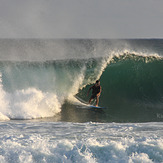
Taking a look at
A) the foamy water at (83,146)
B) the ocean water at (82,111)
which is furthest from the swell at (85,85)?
the foamy water at (83,146)

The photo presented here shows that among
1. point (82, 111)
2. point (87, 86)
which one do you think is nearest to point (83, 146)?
point (82, 111)

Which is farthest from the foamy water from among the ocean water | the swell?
the swell

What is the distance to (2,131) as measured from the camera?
6871 millimetres

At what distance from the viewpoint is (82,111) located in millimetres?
10445

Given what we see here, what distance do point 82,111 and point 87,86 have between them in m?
2.78

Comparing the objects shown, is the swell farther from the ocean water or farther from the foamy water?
the foamy water

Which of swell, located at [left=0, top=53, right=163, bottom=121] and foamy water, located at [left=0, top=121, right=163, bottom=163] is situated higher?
swell, located at [left=0, top=53, right=163, bottom=121]

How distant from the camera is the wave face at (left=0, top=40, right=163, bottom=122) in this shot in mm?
10078

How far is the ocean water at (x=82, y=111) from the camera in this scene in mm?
5289

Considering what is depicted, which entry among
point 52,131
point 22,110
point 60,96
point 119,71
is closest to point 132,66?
point 119,71

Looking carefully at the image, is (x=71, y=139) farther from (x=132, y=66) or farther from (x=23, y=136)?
(x=132, y=66)

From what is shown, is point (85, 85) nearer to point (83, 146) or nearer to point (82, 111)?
point (82, 111)

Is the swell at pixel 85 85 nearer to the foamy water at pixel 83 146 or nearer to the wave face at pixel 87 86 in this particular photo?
the wave face at pixel 87 86

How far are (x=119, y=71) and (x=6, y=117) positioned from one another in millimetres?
7534
